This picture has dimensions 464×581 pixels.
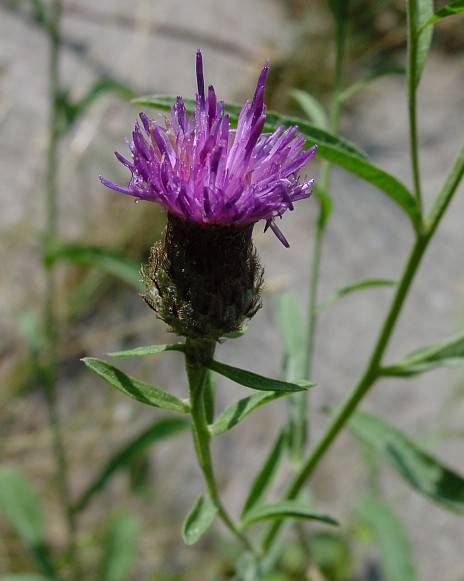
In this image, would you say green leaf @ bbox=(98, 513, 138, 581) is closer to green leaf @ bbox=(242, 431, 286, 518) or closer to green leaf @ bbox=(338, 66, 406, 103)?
green leaf @ bbox=(242, 431, 286, 518)

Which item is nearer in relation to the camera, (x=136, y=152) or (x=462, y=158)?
(x=136, y=152)

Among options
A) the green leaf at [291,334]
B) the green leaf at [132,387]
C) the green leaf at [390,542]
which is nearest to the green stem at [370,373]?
the green leaf at [291,334]

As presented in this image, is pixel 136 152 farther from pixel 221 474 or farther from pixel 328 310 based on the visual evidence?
pixel 328 310

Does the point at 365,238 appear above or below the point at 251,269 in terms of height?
below

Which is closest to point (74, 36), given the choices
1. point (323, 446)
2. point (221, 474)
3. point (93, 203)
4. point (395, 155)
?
point (93, 203)

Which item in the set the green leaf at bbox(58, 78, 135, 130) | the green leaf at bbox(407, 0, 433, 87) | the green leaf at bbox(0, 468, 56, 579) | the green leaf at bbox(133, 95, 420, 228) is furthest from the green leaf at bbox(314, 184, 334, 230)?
the green leaf at bbox(0, 468, 56, 579)

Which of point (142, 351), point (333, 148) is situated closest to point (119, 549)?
point (142, 351)
